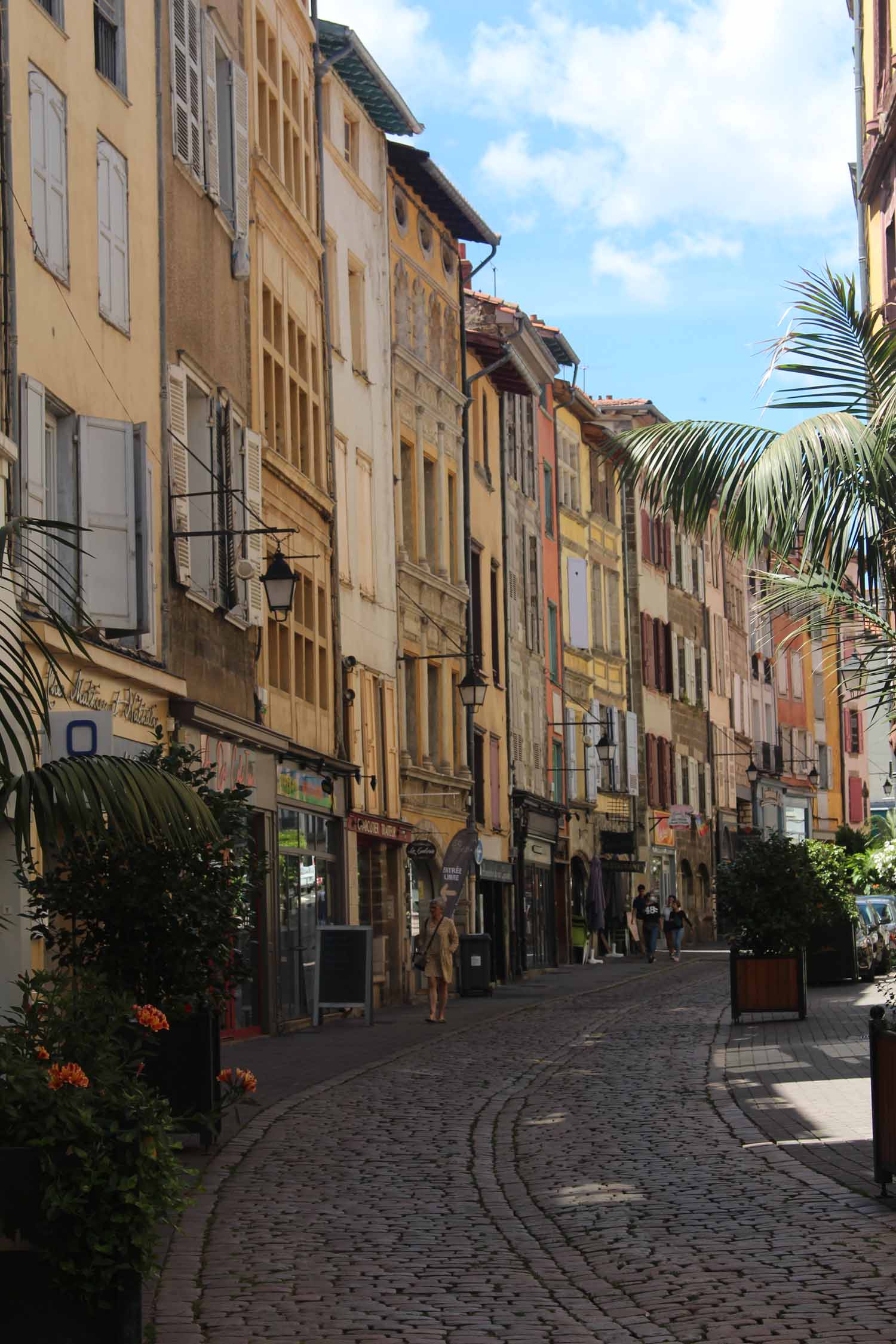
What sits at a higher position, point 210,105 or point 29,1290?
point 210,105

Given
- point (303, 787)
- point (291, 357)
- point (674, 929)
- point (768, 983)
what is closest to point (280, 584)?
point (303, 787)

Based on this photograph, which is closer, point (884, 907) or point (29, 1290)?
point (29, 1290)

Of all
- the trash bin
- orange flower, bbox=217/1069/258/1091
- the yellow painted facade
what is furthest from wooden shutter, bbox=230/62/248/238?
orange flower, bbox=217/1069/258/1091

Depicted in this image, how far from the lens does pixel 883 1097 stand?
1024 cm

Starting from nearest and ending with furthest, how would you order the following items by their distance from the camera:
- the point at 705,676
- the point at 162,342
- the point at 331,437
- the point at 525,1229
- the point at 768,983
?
the point at 525,1229 → the point at 162,342 → the point at 768,983 → the point at 331,437 → the point at 705,676

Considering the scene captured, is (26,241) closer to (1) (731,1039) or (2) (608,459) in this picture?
(2) (608,459)

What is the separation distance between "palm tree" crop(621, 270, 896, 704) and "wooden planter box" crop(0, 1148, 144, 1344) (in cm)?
656

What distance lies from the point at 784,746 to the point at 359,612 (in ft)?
176

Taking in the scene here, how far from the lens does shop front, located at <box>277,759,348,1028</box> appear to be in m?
26.8

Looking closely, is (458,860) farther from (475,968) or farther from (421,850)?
(421,850)

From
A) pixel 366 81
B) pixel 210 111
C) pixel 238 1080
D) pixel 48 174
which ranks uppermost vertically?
pixel 366 81

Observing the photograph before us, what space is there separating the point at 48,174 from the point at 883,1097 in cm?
1095

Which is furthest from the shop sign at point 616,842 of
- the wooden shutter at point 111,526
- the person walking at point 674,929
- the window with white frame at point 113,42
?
Result: the wooden shutter at point 111,526

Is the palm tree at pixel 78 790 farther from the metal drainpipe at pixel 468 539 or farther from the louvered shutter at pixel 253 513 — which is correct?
the metal drainpipe at pixel 468 539
